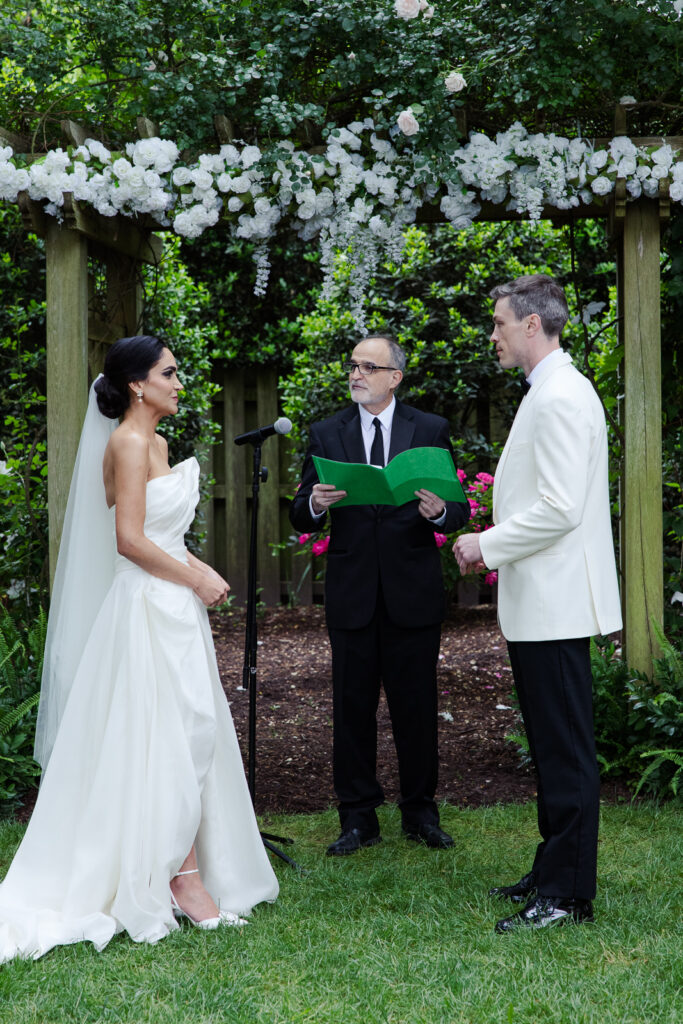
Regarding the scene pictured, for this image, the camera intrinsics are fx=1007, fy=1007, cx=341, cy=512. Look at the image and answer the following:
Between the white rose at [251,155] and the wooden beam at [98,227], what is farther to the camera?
the wooden beam at [98,227]

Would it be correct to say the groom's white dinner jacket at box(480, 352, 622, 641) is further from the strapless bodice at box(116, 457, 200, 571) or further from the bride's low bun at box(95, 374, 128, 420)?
the bride's low bun at box(95, 374, 128, 420)

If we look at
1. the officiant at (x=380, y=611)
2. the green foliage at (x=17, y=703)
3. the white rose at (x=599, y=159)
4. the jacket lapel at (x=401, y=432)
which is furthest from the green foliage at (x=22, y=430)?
the white rose at (x=599, y=159)

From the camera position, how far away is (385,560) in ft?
12.3

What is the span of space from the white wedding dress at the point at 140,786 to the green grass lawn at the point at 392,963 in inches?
5.1

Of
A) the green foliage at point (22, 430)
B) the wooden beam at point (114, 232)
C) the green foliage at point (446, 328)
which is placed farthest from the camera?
the green foliage at point (446, 328)

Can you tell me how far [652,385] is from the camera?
432 cm

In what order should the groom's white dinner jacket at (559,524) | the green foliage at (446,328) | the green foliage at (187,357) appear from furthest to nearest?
the green foliage at (446,328) → the green foliage at (187,357) → the groom's white dinner jacket at (559,524)

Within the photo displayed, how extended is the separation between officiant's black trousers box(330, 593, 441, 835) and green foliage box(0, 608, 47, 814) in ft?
4.51

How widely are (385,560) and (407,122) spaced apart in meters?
1.69

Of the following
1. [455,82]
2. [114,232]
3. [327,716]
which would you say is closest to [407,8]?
A: [455,82]

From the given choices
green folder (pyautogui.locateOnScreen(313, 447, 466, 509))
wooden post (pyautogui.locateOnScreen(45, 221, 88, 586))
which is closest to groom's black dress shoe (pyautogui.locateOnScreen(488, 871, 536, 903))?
green folder (pyautogui.locateOnScreen(313, 447, 466, 509))

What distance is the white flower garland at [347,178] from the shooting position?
13.3 feet

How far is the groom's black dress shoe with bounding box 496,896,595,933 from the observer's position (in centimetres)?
290

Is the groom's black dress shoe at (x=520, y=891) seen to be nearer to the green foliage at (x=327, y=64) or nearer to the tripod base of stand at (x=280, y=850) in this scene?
the tripod base of stand at (x=280, y=850)
